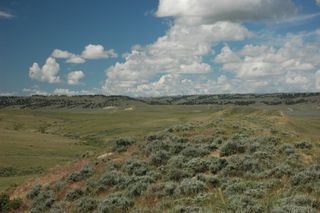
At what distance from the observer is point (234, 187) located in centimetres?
1727

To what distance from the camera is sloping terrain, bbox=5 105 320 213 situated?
1588 centimetres

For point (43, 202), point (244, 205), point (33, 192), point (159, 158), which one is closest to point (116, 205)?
point (244, 205)

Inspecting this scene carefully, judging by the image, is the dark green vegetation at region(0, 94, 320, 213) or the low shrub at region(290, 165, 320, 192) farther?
the low shrub at region(290, 165, 320, 192)

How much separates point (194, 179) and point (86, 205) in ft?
18.0

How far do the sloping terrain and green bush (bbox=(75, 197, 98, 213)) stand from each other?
5 cm

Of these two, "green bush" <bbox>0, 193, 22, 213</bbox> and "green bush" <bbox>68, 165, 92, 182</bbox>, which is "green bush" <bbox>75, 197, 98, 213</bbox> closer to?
"green bush" <bbox>68, 165, 92, 182</bbox>

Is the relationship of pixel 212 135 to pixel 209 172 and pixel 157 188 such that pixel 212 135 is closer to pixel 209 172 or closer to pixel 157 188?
pixel 209 172

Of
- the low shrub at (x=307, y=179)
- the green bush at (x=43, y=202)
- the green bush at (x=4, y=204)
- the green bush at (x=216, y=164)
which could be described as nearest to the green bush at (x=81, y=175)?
the green bush at (x=43, y=202)

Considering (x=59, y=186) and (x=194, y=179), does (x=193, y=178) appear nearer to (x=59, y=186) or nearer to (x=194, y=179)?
(x=194, y=179)

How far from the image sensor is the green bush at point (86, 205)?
62.6ft

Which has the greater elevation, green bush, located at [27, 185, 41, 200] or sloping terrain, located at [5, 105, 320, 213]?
sloping terrain, located at [5, 105, 320, 213]

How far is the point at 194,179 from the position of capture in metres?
19.0

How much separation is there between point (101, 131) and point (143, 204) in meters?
128

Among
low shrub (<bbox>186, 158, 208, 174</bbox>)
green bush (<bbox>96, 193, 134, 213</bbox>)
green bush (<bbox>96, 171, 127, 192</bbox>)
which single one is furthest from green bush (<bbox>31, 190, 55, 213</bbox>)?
low shrub (<bbox>186, 158, 208, 174</bbox>)
